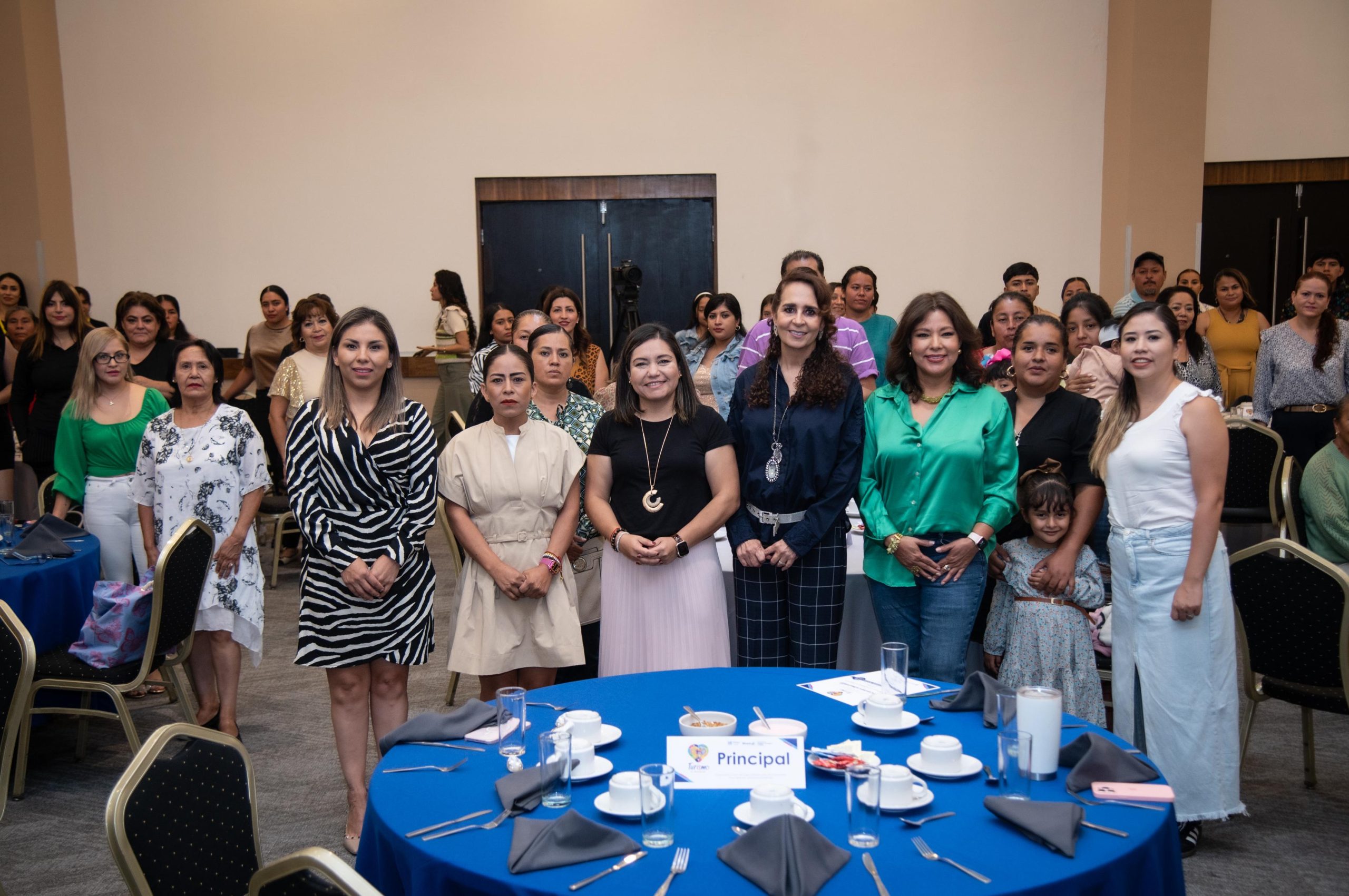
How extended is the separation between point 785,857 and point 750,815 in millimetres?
205

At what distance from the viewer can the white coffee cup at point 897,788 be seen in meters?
1.70

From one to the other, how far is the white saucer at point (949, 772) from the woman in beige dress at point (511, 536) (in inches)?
57.8

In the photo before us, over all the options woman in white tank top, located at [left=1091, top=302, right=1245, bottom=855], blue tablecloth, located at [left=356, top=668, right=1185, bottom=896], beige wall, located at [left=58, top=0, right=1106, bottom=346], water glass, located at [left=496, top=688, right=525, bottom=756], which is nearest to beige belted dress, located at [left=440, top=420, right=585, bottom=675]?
blue tablecloth, located at [left=356, top=668, right=1185, bottom=896]

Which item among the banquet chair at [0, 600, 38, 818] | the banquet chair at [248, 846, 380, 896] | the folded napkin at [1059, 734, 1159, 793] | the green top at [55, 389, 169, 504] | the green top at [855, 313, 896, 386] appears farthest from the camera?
the green top at [855, 313, 896, 386]

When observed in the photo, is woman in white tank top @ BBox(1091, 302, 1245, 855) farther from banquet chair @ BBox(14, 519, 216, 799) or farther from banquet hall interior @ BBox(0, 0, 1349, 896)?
banquet hall interior @ BBox(0, 0, 1349, 896)

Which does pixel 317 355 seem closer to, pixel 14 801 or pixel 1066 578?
pixel 14 801

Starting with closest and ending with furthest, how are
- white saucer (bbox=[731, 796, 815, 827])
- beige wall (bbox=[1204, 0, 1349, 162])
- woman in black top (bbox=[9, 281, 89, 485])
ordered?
white saucer (bbox=[731, 796, 815, 827]), woman in black top (bbox=[9, 281, 89, 485]), beige wall (bbox=[1204, 0, 1349, 162])

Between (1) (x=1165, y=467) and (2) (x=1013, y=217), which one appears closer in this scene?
(1) (x=1165, y=467)

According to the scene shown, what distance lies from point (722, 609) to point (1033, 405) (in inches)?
48.8

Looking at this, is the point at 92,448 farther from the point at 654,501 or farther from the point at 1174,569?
the point at 1174,569

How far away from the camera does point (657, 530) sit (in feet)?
10.3

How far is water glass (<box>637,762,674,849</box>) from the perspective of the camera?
1.61 m

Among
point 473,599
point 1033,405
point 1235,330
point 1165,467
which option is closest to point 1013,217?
point 1235,330

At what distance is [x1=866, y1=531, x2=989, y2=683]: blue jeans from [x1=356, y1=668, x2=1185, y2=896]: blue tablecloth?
2.75ft
